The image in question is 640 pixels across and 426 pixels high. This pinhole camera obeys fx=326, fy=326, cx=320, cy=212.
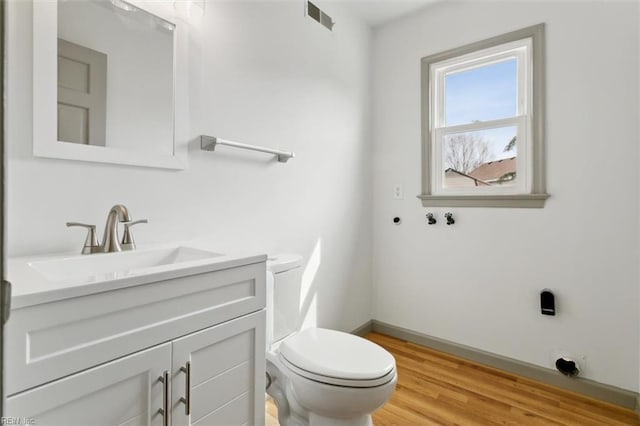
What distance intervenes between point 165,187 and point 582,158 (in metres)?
2.15

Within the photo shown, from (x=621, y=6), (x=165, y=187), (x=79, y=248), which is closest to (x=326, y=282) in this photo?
(x=165, y=187)

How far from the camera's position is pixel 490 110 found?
2.14 metres

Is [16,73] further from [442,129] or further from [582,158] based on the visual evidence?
[582,158]

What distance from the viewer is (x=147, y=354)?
2.62 ft

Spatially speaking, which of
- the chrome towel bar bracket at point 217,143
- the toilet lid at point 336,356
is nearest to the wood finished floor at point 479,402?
the toilet lid at point 336,356

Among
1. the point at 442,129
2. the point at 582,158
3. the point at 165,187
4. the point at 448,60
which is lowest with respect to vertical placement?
the point at 165,187

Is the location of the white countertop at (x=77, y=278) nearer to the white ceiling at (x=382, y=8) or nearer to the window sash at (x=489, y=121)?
the window sash at (x=489, y=121)

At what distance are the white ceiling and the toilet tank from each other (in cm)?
188

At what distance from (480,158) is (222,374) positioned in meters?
2.01

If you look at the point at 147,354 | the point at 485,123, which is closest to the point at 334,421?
the point at 147,354

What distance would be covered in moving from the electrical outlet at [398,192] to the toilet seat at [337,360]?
1.31 metres

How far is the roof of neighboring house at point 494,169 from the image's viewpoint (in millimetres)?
2064

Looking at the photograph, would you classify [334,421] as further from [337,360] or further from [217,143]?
[217,143]

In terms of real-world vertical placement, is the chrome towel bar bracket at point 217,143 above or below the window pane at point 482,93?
below
